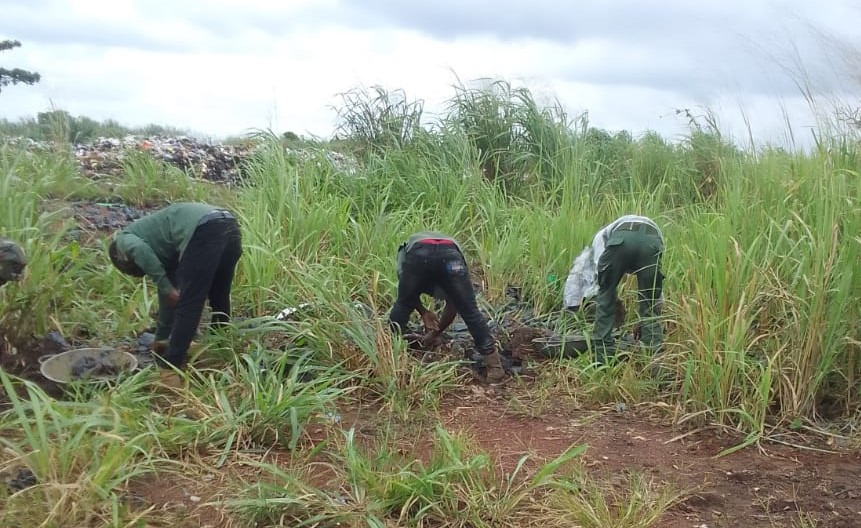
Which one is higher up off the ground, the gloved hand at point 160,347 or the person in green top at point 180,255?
the person in green top at point 180,255

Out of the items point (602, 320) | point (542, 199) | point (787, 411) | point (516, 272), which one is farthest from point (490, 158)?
point (787, 411)

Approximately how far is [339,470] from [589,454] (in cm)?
114

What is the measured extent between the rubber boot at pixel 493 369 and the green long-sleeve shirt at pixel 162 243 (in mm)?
1778

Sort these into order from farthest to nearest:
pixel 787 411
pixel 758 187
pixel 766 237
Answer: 1. pixel 758 187
2. pixel 766 237
3. pixel 787 411

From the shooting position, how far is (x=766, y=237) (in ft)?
13.3

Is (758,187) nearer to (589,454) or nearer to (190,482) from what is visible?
(589,454)

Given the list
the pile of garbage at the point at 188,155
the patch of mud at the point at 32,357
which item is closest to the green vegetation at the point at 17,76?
the pile of garbage at the point at 188,155

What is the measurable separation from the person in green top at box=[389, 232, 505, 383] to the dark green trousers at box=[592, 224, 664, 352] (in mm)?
667

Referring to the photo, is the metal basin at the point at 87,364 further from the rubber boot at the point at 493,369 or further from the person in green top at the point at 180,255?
the rubber boot at the point at 493,369

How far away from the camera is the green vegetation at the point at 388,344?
2.88 meters

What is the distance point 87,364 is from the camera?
403cm

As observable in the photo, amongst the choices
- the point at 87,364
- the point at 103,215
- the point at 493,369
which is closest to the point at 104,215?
the point at 103,215

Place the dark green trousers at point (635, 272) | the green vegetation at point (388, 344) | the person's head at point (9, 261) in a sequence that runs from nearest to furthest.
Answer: the green vegetation at point (388, 344), the person's head at point (9, 261), the dark green trousers at point (635, 272)

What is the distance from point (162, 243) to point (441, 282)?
153 centimetres
